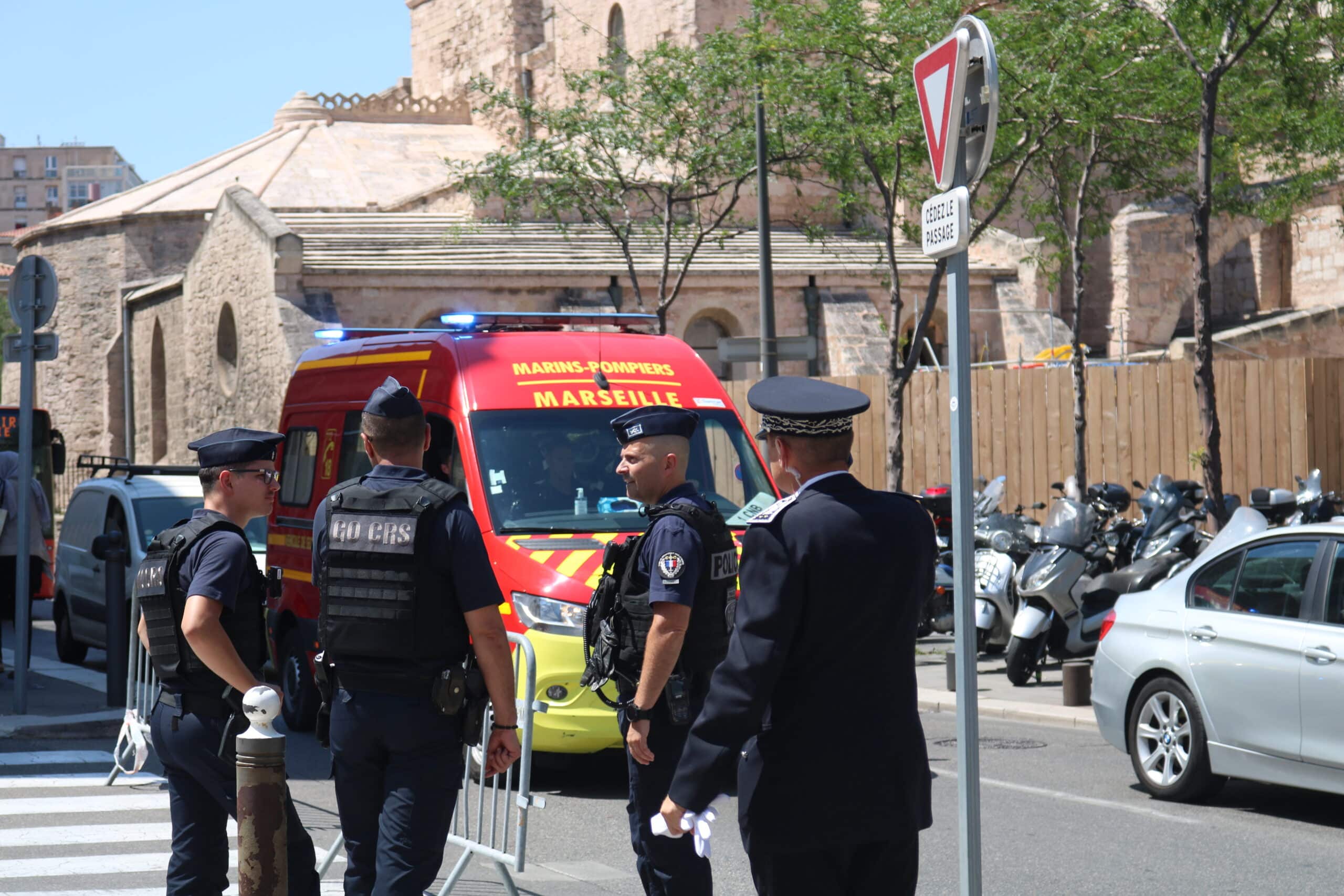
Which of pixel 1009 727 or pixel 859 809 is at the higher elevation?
pixel 859 809

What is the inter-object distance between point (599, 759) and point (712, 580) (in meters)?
4.73

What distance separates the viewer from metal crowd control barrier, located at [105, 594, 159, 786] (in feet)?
27.3

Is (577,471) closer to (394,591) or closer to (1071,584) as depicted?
(394,591)

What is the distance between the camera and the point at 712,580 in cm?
500

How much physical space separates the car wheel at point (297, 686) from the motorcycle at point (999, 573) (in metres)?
5.45

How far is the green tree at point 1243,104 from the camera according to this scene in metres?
12.8

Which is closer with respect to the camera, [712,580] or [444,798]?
[444,798]

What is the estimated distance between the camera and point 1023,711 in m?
11.2

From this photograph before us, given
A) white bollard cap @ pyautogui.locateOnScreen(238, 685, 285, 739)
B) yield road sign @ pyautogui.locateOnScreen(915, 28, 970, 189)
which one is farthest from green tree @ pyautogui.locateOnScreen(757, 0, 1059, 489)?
white bollard cap @ pyautogui.locateOnScreen(238, 685, 285, 739)

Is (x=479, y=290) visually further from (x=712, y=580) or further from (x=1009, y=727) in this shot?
(x=712, y=580)

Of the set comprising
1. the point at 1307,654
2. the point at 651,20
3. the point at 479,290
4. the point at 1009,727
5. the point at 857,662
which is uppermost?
the point at 651,20

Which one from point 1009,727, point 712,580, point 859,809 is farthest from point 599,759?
point 859,809

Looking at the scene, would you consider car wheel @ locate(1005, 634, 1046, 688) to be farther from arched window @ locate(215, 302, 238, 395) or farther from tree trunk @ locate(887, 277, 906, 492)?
arched window @ locate(215, 302, 238, 395)

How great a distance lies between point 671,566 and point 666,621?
165mm
